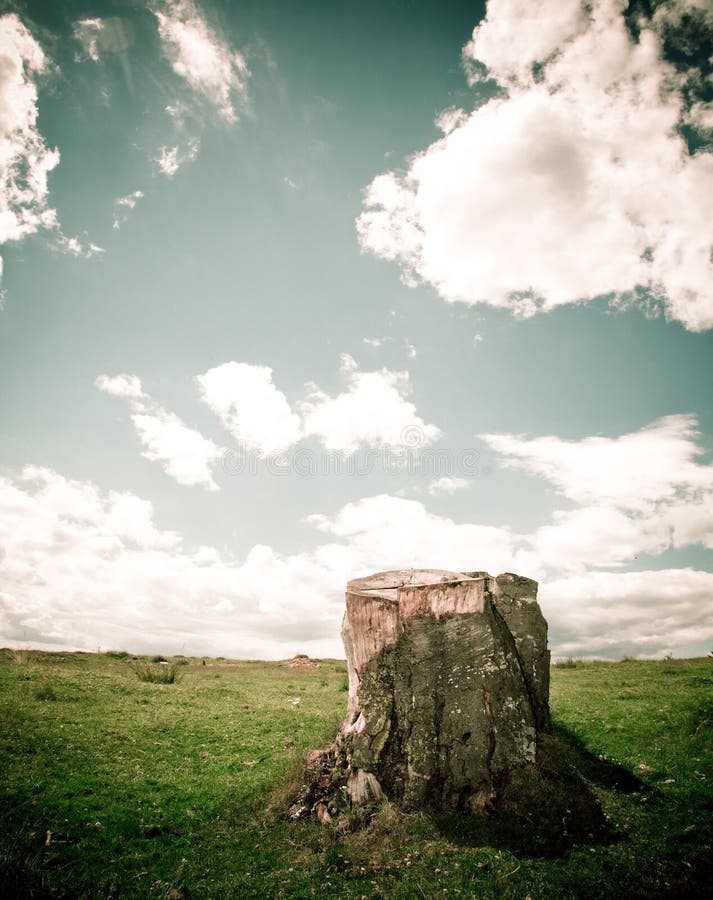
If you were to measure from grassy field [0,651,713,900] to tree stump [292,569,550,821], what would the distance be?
0.63 m

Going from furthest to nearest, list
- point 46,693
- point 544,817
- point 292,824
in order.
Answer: point 46,693, point 292,824, point 544,817

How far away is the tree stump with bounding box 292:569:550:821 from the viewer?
998 cm

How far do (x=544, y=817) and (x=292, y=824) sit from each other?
16.6ft

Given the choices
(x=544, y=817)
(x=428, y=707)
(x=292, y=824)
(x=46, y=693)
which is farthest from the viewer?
(x=46, y=693)

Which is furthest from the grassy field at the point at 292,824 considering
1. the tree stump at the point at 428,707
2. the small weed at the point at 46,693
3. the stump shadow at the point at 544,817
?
the small weed at the point at 46,693

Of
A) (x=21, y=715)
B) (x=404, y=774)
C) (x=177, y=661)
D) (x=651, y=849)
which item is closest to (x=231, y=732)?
(x=21, y=715)

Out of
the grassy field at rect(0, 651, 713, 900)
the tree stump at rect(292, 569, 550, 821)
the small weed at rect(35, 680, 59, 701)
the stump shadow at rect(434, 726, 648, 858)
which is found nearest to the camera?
the grassy field at rect(0, 651, 713, 900)

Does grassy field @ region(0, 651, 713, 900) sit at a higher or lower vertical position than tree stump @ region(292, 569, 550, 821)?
lower

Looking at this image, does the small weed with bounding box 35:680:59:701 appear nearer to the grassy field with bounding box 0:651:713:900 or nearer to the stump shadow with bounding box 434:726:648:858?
the grassy field with bounding box 0:651:713:900

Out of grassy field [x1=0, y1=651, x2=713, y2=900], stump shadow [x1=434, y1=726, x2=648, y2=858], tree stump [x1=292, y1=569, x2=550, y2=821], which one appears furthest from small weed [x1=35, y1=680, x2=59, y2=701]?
stump shadow [x1=434, y1=726, x2=648, y2=858]

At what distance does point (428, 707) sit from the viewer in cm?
1055

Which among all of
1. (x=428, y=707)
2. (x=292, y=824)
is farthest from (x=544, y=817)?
(x=292, y=824)

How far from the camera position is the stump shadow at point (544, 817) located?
28.6 ft

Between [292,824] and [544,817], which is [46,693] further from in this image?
[544,817]
